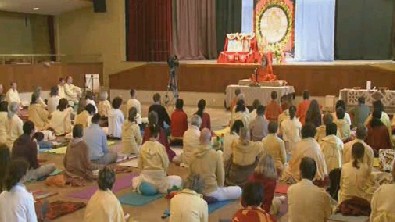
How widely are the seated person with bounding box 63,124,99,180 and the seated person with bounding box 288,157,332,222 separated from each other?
11.1ft

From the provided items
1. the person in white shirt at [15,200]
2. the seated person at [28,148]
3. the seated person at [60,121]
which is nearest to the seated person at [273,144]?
the seated person at [28,148]

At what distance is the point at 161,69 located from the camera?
56.3 feet

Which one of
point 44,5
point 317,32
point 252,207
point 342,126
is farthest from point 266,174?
point 44,5

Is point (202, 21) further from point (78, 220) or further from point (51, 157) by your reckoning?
point (78, 220)

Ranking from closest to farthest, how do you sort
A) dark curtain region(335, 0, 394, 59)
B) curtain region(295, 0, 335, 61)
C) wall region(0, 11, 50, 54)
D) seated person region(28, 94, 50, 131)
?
1. seated person region(28, 94, 50, 131)
2. dark curtain region(335, 0, 394, 59)
3. curtain region(295, 0, 335, 61)
4. wall region(0, 11, 50, 54)

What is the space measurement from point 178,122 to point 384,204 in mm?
5745

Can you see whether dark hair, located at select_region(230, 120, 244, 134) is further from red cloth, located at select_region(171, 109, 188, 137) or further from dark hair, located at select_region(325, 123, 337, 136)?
red cloth, located at select_region(171, 109, 188, 137)

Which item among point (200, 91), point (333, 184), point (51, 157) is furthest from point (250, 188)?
point (200, 91)

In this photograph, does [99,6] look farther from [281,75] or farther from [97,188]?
[97,188]

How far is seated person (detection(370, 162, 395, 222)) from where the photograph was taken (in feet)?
12.9

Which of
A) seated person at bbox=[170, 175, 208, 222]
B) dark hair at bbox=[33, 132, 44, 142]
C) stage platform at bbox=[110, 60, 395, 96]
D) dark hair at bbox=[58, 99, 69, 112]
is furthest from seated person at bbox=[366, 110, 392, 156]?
stage platform at bbox=[110, 60, 395, 96]

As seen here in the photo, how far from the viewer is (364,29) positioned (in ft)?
54.1

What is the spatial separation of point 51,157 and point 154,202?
323cm

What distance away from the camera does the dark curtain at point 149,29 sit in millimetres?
17703
